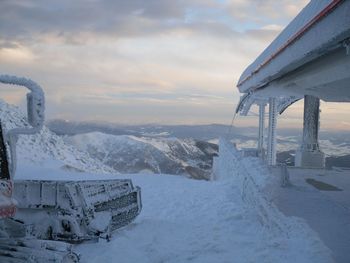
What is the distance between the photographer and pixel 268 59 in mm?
8578

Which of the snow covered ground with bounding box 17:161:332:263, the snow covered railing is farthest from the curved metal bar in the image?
the snow covered railing

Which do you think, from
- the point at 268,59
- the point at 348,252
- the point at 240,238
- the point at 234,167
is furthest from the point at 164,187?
the point at 348,252

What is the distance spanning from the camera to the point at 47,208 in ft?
24.1

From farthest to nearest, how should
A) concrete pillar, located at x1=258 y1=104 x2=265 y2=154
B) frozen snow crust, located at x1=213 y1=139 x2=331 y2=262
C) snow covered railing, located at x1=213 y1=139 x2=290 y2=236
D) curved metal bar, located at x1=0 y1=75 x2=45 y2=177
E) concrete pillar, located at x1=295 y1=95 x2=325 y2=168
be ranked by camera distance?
concrete pillar, located at x1=258 y1=104 x2=265 y2=154
concrete pillar, located at x1=295 y1=95 x2=325 y2=168
snow covered railing, located at x1=213 y1=139 x2=290 y2=236
frozen snow crust, located at x1=213 y1=139 x2=331 y2=262
curved metal bar, located at x1=0 y1=75 x2=45 y2=177

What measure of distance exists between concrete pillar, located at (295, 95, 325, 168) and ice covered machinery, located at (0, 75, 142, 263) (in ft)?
37.2

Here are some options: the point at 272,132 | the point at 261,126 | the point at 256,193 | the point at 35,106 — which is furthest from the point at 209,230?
the point at 261,126

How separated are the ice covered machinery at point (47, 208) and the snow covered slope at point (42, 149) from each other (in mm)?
12353

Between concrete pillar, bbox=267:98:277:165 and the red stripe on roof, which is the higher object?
the red stripe on roof

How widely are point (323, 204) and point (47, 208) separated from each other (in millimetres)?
5773

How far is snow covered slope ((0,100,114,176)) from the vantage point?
22.3m

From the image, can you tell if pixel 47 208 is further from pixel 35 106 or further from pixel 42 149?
pixel 42 149

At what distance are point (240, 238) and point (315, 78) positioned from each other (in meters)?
3.33

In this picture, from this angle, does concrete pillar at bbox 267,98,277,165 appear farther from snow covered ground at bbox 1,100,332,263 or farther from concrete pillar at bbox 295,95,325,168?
snow covered ground at bbox 1,100,332,263

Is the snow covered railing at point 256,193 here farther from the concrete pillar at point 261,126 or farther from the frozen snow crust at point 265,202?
the concrete pillar at point 261,126
